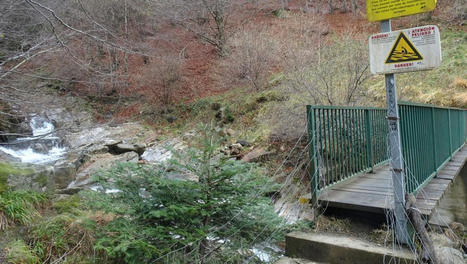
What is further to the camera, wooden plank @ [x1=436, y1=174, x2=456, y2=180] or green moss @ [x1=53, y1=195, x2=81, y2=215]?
wooden plank @ [x1=436, y1=174, x2=456, y2=180]

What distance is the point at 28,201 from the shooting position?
5375mm

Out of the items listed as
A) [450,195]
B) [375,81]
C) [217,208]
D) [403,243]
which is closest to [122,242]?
[217,208]

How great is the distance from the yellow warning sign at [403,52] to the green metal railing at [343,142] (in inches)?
38.7

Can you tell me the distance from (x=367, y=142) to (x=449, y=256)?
109 inches

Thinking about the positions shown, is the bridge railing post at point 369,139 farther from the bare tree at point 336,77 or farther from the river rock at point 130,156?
the river rock at point 130,156

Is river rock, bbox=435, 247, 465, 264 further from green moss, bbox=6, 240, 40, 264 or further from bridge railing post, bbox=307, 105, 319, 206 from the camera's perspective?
green moss, bbox=6, 240, 40, 264

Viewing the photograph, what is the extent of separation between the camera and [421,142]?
4.89 meters

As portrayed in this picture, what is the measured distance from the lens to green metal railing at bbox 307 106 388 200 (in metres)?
3.92

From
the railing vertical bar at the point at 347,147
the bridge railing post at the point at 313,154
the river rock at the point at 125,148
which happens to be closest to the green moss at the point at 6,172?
the bridge railing post at the point at 313,154

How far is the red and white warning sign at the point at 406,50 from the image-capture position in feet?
9.95

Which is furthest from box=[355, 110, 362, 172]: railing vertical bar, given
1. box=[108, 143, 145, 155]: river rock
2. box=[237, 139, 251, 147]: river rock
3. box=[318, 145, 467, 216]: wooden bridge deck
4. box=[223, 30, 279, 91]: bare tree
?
box=[108, 143, 145, 155]: river rock

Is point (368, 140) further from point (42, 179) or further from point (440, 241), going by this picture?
point (42, 179)

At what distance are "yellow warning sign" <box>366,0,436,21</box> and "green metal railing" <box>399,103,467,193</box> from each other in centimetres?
112

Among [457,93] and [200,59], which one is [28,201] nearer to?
[457,93]
